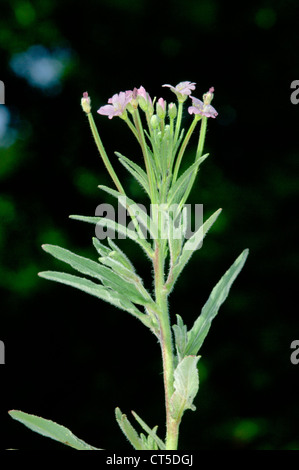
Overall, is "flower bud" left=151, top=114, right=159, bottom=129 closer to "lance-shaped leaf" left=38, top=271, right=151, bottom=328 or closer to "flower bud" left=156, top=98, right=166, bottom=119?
"flower bud" left=156, top=98, right=166, bottom=119

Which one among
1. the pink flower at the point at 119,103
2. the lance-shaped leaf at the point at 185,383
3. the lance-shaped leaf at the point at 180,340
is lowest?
the lance-shaped leaf at the point at 185,383

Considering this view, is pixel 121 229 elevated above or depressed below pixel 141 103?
below

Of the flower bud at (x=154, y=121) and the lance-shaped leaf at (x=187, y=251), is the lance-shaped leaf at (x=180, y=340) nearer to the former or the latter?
the lance-shaped leaf at (x=187, y=251)

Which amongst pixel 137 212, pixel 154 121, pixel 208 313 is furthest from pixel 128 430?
pixel 154 121

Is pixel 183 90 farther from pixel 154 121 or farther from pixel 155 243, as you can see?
pixel 155 243

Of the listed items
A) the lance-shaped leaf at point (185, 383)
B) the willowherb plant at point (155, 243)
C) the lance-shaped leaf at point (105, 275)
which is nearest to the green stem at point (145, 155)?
the willowherb plant at point (155, 243)

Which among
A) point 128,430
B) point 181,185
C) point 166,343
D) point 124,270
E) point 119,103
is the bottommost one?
point 128,430

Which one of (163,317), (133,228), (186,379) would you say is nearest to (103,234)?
(133,228)

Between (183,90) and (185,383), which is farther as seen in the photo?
(183,90)
